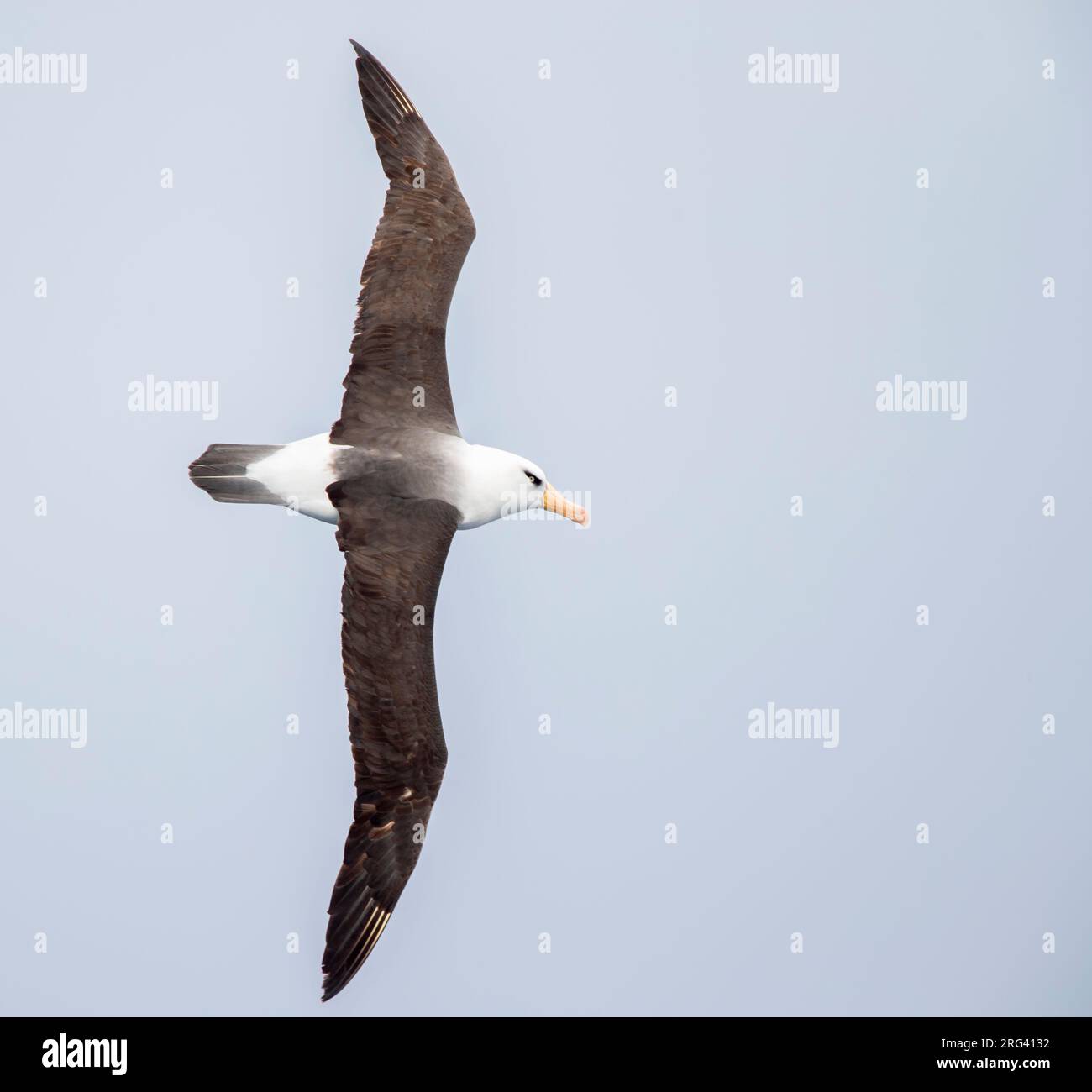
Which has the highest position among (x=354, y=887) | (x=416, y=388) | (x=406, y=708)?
(x=416, y=388)

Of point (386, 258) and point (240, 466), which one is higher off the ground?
point (386, 258)

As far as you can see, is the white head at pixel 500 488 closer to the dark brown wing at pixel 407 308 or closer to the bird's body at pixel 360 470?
the bird's body at pixel 360 470

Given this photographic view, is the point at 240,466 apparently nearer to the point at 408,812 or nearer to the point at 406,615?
the point at 406,615

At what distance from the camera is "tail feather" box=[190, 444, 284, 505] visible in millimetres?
11484

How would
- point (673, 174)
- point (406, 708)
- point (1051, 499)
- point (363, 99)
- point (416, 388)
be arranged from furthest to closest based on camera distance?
point (1051, 499) < point (673, 174) < point (363, 99) < point (416, 388) < point (406, 708)

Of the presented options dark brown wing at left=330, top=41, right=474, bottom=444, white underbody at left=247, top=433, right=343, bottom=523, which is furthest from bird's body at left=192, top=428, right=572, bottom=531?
dark brown wing at left=330, top=41, right=474, bottom=444

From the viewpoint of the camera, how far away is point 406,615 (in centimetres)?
1091

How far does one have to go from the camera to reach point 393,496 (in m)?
11.3

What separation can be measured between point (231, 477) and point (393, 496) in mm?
1143

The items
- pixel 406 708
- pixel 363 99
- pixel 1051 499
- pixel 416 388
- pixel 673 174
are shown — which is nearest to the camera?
pixel 406 708

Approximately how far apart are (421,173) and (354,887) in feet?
16.8

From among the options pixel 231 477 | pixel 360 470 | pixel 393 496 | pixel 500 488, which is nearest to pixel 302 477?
pixel 360 470

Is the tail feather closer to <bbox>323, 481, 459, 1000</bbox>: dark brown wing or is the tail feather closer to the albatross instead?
the albatross

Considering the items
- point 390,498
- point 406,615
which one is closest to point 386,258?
point 390,498
